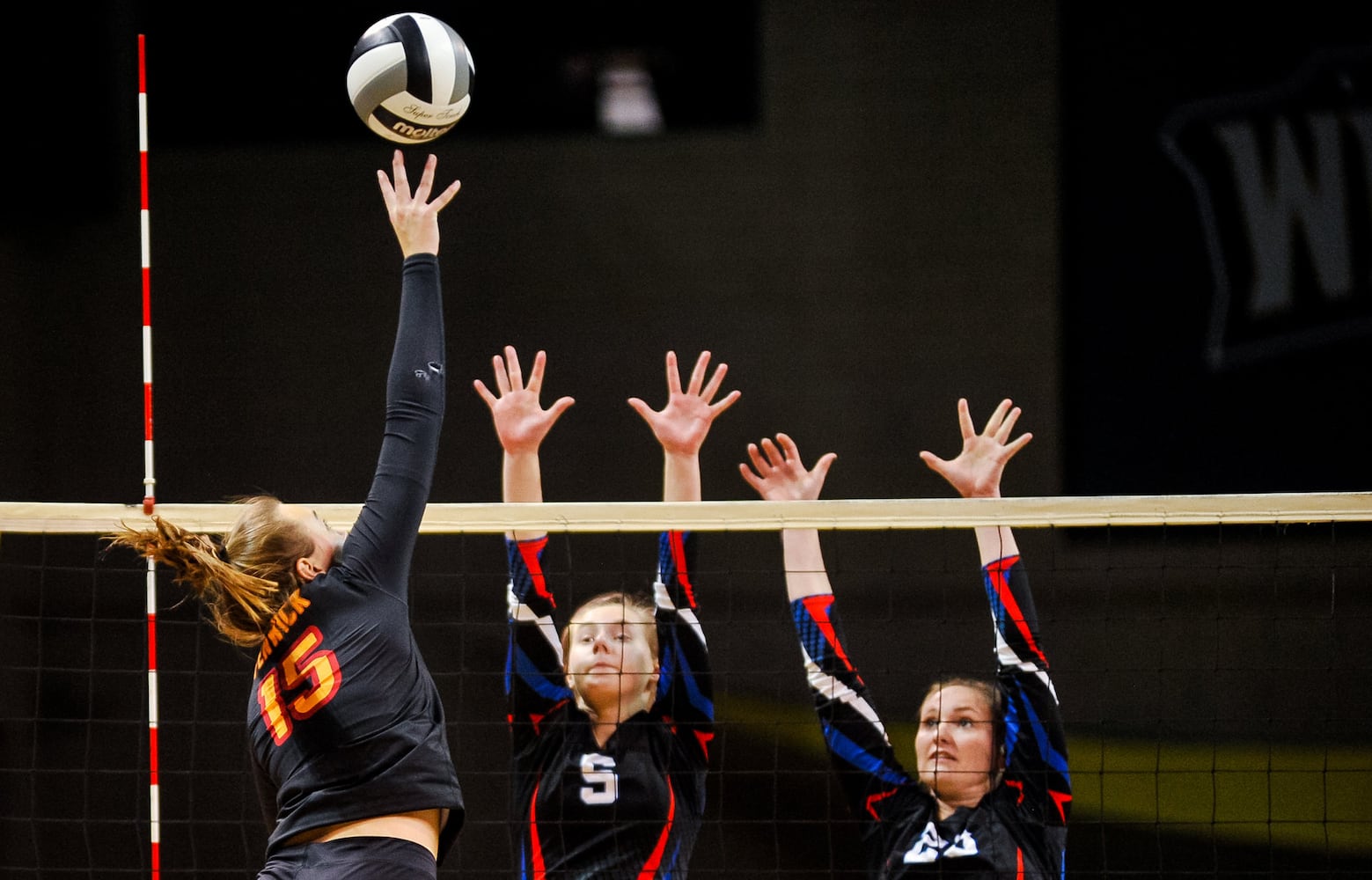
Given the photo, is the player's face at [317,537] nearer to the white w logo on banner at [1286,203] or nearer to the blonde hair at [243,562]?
the blonde hair at [243,562]

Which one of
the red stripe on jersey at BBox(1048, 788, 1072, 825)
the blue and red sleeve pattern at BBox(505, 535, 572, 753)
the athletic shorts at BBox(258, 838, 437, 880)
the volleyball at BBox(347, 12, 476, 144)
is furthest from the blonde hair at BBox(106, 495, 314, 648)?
the red stripe on jersey at BBox(1048, 788, 1072, 825)

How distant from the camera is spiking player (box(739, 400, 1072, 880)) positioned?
3377 mm

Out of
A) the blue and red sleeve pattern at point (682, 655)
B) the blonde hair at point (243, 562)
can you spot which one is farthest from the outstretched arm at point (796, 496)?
the blonde hair at point (243, 562)

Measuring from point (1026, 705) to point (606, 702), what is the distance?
1090 mm

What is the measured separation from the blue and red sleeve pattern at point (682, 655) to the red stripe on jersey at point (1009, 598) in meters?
0.78

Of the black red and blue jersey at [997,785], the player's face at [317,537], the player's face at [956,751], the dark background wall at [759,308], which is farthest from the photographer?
the dark background wall at [759,308]

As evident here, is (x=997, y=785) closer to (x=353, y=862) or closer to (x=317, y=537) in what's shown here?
(x=353, y=862)

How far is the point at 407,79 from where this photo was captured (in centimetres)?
320

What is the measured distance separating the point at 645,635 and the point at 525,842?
0.63m

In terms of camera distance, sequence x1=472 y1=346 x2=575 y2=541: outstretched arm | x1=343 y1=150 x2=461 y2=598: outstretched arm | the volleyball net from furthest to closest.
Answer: the volleyball net
x1=472 y1=346 x2=575 y2=541: outstretched arm
x1=343 y1=150 x2=461 y2=598: outstretched arm

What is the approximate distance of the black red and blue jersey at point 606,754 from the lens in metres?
3.47

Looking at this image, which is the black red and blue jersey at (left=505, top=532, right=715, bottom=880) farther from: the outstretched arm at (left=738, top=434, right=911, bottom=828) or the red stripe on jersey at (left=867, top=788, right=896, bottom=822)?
the red stripe on jersey at (left=867, top=788, right=896, bottom=822)

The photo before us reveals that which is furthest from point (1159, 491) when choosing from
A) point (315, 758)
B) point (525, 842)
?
point (315, 758)

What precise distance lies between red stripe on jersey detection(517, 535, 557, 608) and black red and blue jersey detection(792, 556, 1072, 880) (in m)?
0.70
